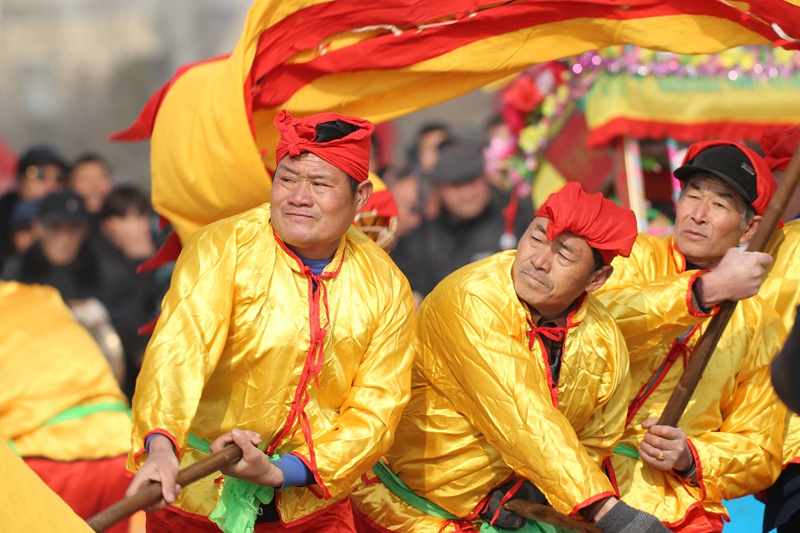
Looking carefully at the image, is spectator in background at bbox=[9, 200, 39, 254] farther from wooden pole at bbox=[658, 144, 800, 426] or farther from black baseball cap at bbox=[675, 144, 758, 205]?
wooden pole at bbox=[658, 144, 800, 426]

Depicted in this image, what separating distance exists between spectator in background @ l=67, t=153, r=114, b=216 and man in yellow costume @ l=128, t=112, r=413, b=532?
482 centimetres

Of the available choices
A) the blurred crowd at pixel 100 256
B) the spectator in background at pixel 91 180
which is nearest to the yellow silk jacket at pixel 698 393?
the blurred crowd at pixel 100 256

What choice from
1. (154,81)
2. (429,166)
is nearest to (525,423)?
(429,166)

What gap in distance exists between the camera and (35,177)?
8531mm

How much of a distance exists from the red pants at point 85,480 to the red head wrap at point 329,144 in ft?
4.02

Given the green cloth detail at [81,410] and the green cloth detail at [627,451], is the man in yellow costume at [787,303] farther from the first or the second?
the green cloth detail at [81,410]

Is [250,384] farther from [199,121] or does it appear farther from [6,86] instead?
[6,86]

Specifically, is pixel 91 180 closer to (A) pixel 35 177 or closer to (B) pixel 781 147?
(A) pixel 35 177

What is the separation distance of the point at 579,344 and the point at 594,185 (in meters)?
3.59

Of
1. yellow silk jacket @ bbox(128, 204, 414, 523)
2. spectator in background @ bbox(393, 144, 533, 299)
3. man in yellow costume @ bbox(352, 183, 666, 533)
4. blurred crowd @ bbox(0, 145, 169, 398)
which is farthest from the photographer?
spectator in background @ bbox(393, 144, 533, 299)

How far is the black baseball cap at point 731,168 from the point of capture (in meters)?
4.00

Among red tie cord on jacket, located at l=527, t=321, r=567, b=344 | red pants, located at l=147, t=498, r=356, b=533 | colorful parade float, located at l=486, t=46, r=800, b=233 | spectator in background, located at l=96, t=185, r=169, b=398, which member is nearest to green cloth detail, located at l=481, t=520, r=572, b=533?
red pants, located at l=147, t=498, r=356, b=533

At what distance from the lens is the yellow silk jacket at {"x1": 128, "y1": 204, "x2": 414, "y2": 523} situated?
3193mm

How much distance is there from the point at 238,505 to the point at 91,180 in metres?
5.33
